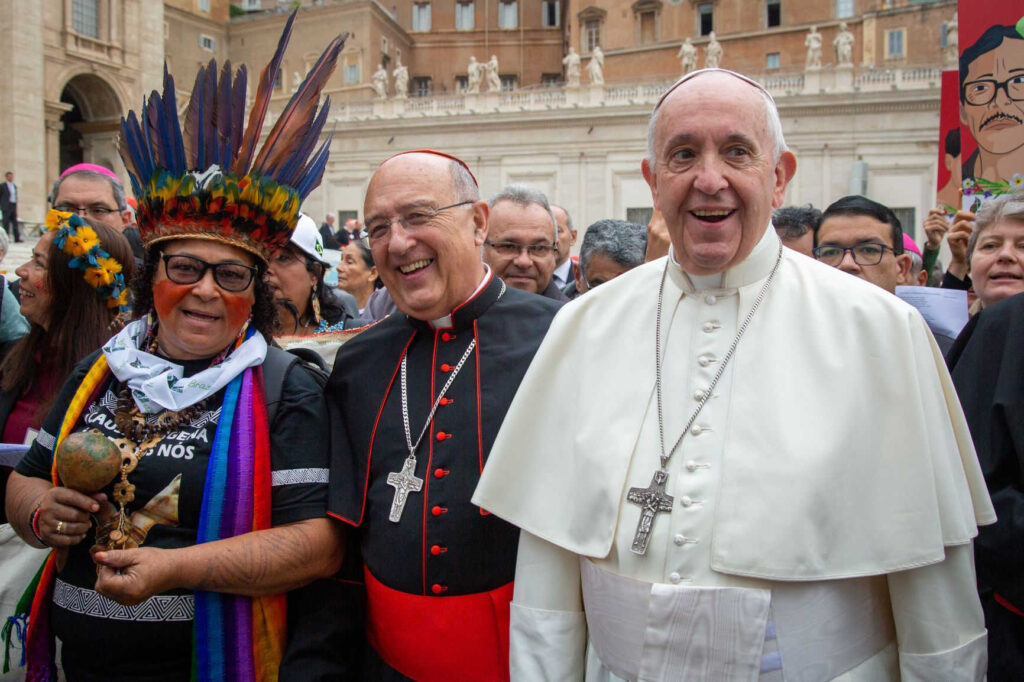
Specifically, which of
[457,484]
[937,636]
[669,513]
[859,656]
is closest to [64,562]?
[457,484]

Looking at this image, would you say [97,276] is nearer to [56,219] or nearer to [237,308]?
[56,219]

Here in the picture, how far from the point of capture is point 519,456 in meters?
2.19

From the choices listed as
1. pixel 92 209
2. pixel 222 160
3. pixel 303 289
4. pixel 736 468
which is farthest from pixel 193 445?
pixel 92 209

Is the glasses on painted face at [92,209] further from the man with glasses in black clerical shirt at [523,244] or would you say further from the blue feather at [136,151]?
the man with glasses in black clerical shirt at [523,244]

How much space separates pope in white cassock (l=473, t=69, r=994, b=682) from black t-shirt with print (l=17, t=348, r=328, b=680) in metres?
0.66

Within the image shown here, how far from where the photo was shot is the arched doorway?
104ft

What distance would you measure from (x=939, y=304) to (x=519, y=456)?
9.00ft

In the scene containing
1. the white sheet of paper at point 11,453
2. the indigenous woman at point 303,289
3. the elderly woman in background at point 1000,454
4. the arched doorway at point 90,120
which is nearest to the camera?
the elderly woman in background at point 1000,454

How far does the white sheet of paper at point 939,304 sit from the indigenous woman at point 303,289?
2.88m

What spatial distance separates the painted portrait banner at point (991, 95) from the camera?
4.13m

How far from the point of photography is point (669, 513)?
6.31ft

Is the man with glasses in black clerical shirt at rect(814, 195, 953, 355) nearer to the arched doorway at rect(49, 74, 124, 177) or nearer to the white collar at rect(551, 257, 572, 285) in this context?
the white collar at rect(551, 257, 572, 285)

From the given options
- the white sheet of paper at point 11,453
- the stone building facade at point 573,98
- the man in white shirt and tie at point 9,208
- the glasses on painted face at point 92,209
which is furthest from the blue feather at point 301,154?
the man in white shirt and tie at point 9,208

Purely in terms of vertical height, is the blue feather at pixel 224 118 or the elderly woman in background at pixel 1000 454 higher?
the blue feather at pixel 224 118
